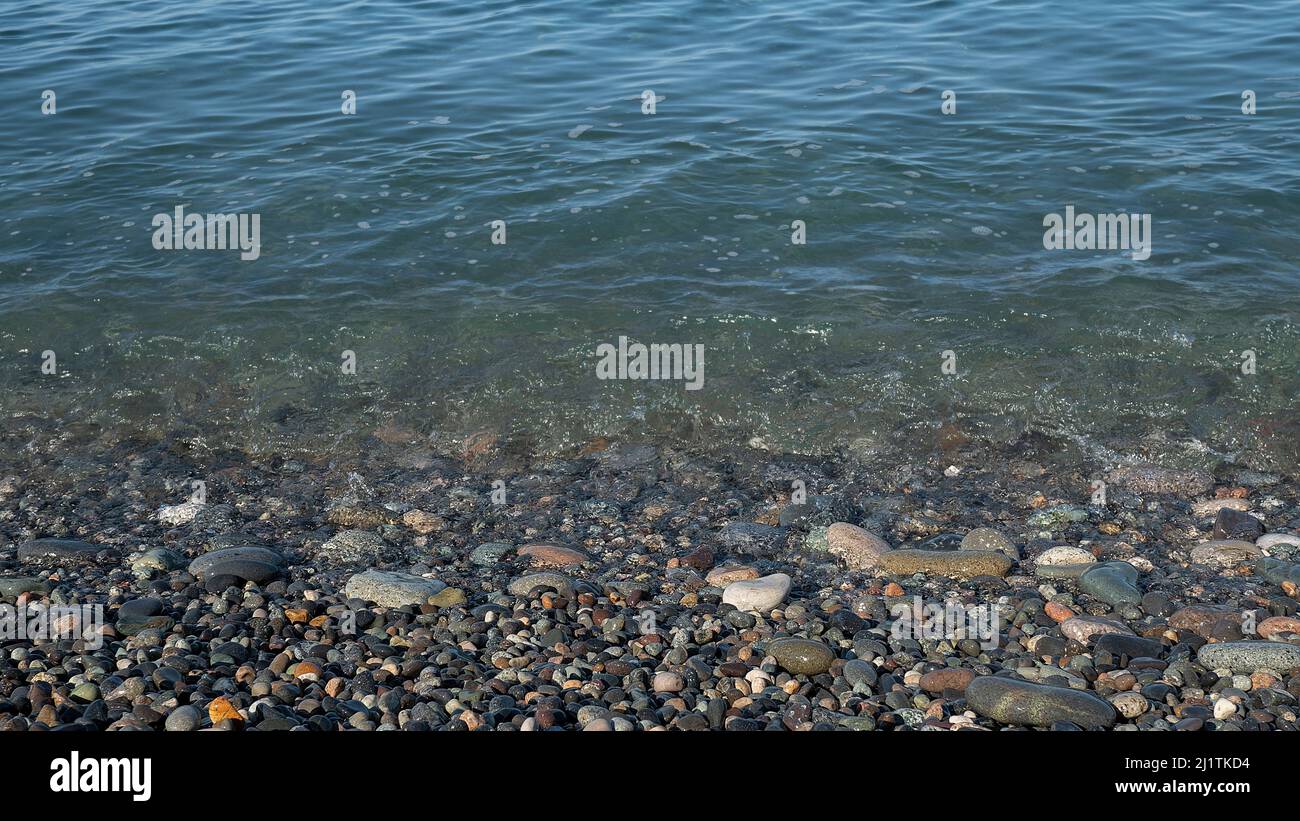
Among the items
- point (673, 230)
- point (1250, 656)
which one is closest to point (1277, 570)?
point (1250, 656)

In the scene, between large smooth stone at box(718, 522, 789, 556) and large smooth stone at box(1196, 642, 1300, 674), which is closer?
large smooth stone at box(1196, 642, 1300, 674)

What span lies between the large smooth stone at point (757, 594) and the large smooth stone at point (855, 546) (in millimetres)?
714

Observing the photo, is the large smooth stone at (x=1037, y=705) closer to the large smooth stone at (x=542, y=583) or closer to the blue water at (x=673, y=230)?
the large smooth stone at (x=542, y=583)

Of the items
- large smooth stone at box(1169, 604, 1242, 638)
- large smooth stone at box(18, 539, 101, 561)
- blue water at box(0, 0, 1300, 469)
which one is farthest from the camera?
blue water at box(0, 0, 1300, 469)

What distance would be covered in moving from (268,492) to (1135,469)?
22.9ft

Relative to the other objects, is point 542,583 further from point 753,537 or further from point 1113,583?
point 1113,583

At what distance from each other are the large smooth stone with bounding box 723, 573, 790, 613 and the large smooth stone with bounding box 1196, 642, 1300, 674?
2.43 m

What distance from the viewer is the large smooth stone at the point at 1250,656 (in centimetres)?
622

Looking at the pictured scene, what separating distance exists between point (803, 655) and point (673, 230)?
26.9 ft

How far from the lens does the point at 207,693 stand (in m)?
6.13

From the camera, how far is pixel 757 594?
7.21 m

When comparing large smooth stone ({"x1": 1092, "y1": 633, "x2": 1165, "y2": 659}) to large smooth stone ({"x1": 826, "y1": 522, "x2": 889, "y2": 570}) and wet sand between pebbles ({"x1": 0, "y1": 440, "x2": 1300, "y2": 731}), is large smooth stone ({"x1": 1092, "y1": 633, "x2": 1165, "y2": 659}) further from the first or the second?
large smooth stone ({"x1": 826, "y1": 522, "x2": 889, "y2": 570})

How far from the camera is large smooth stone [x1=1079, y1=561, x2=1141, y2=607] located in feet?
23.4

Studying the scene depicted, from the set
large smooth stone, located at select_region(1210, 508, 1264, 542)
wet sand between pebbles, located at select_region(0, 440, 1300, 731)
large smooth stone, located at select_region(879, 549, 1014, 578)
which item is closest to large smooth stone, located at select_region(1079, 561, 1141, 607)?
wet sand between pebbles, located at select_region(0, 440, 1300, 731)
